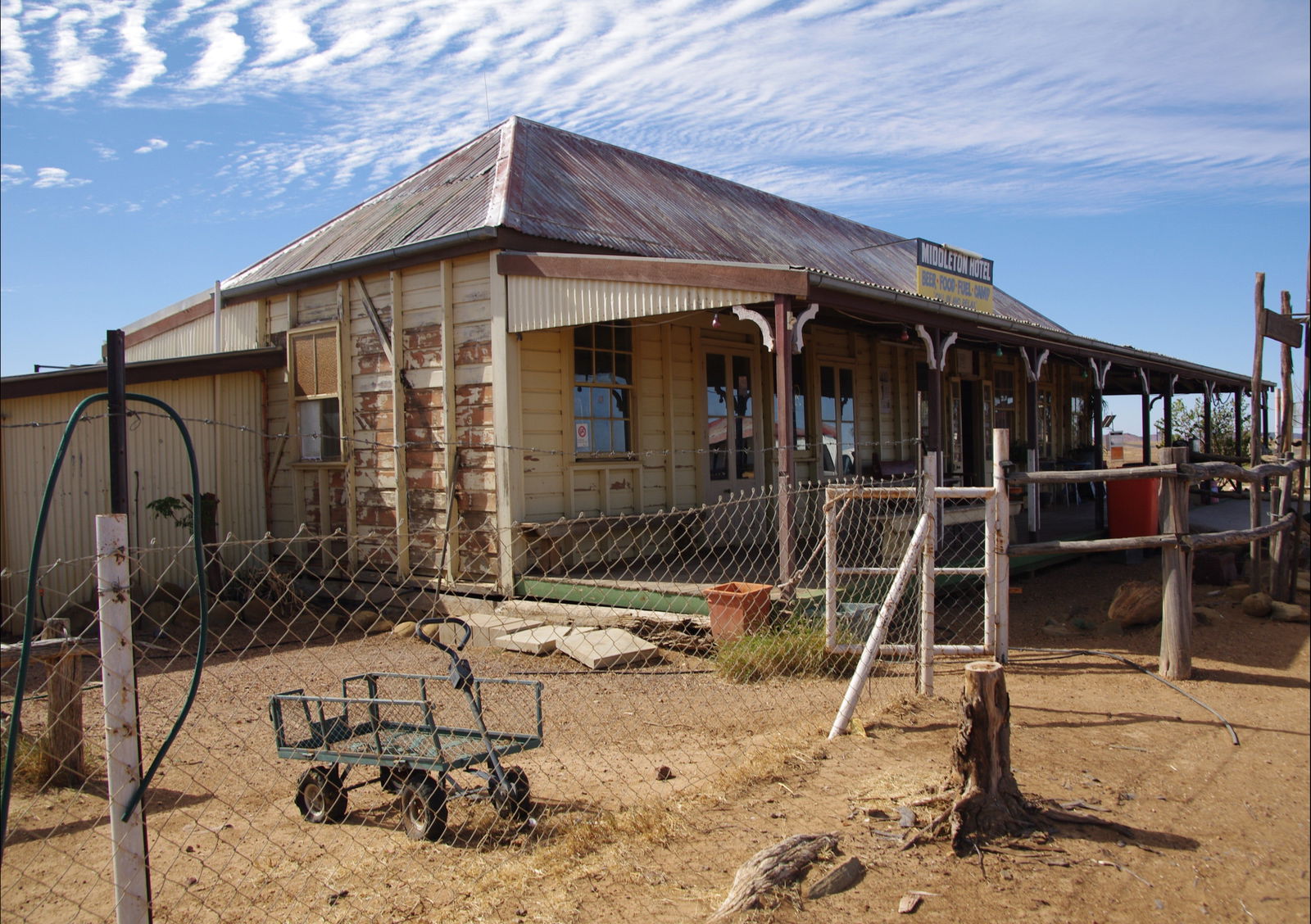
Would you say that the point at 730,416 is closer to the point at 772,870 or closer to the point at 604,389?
the point at 604,389

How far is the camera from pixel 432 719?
439 centimetres

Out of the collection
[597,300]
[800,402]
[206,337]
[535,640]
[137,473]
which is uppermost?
[206,337]

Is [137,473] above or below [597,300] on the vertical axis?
below

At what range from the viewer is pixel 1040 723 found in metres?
5.49

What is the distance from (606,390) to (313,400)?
12.1 ft

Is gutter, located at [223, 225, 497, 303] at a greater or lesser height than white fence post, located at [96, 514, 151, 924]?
greater

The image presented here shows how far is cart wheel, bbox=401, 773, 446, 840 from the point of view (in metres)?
4.17

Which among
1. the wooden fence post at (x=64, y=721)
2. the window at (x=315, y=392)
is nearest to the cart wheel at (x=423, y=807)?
the wooden fence post at (x=64, y=721)

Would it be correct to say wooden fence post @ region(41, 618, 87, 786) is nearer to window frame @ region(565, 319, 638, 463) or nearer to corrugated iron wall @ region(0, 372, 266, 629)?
corrugated iron wall @ region(0, 372, 266, 629)

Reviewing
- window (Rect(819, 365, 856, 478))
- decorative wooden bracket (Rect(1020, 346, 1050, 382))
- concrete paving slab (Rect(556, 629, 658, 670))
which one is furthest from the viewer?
window (Rect(819, 365, 856, 478))

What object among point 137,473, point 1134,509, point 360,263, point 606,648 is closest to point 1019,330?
point 1134,509

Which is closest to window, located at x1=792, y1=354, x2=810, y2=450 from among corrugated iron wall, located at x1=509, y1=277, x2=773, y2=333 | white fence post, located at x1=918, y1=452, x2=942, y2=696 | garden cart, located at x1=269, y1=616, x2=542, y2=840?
corrugated iron wall, located at x1=509, y1=277, x2=773, y2=333

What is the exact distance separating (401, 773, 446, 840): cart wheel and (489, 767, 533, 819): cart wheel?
234 mm

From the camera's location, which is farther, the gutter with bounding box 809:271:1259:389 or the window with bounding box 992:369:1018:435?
the window with bounding box 992:369:1018:435
